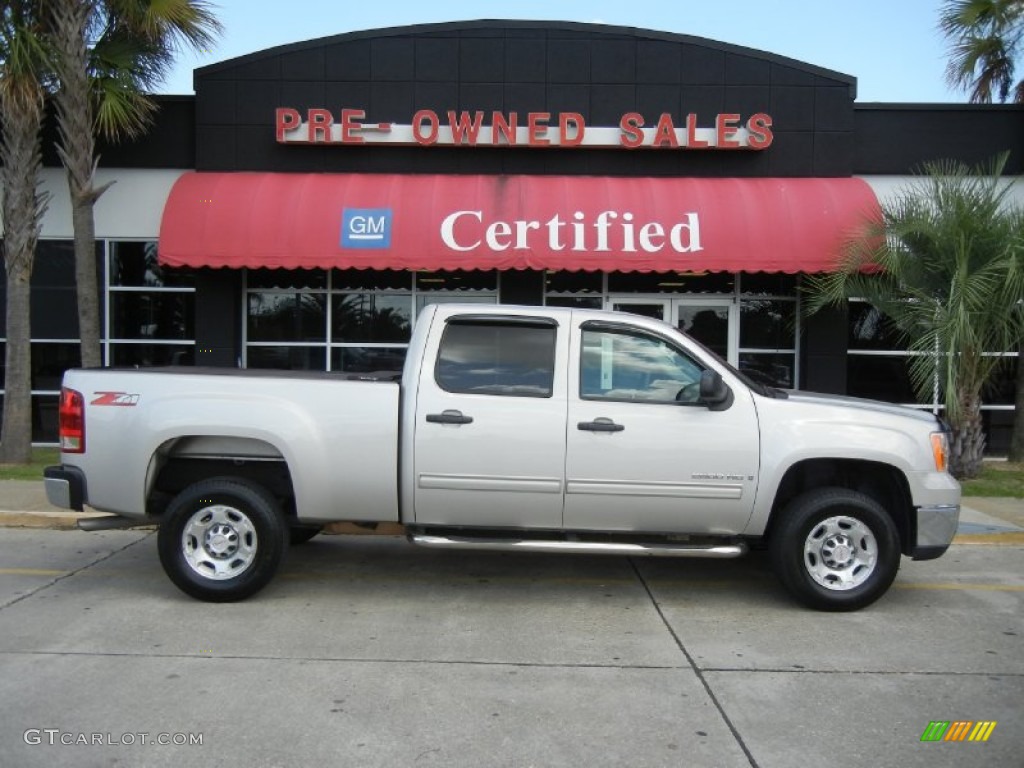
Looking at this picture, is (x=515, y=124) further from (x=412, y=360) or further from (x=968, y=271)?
(x=412, y=360)

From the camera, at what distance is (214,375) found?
5816 millimetres

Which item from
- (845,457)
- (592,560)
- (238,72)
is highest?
(238,72)

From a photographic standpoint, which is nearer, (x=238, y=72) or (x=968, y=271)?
(x=968, y=271)

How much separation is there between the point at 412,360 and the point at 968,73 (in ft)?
40.9

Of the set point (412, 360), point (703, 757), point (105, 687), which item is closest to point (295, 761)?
point (105, 687)

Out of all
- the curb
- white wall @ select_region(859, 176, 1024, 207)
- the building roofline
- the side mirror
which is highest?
the building roofline

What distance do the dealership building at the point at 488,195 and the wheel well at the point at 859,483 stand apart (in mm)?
6087

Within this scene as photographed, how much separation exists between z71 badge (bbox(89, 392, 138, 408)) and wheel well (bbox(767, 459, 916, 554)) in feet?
14.3

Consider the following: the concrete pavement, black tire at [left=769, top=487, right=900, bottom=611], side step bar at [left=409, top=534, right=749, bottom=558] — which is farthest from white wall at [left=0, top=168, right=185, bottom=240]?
black tire at [left=769, top=487, right=900, bottom=611]

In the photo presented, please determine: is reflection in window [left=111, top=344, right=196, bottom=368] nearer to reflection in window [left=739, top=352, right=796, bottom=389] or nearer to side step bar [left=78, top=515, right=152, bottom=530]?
side step bar [left=78, top=515, right=152, bottom=530]

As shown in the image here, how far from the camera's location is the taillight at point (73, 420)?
5742mm

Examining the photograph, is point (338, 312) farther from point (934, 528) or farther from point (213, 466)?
point (934, 528)

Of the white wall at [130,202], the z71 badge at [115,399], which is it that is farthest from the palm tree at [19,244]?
the z71 badge at [115,399]

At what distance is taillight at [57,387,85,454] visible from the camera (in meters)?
5.74
